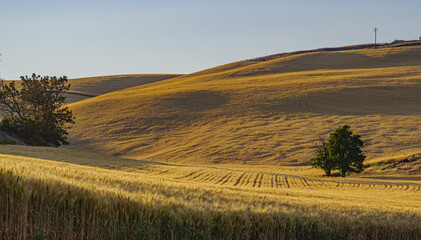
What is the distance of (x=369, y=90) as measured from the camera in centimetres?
6225

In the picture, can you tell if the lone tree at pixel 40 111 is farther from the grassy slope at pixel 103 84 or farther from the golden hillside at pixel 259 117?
the grassy slope at pixel 103 84

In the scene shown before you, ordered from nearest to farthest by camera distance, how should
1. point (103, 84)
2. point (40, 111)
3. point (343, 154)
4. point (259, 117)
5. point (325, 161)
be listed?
1. point (343, 154)
2. point (325, 161)
3. point (40, 111)
4. point (259, 117)
5. point (103, 84)

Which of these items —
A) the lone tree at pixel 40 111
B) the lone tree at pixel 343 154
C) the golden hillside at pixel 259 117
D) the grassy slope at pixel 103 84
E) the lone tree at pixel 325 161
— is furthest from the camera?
the grassy slope at pixel 103 84

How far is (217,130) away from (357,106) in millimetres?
19506

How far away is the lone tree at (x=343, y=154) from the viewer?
99.8ft

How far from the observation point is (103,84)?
119812 millimetres

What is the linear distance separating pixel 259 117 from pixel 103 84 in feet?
249

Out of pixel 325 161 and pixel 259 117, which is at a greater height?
pixel 259 117

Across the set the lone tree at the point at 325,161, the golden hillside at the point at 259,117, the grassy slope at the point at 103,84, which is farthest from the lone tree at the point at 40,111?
the grassy slope at the point at 103,84

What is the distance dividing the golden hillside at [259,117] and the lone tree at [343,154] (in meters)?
7.58

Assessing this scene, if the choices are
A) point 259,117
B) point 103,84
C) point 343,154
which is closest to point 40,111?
point 259,117

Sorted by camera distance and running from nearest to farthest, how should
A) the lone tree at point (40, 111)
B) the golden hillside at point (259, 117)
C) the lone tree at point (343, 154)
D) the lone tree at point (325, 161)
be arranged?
1. the lone tree at point (343, 154)
2. the lone tree at point (325, 161)
3. the lone tree at point (40, 111)
4. the golden hillside at point (259, 117)

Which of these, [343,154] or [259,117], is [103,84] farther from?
[343,154]

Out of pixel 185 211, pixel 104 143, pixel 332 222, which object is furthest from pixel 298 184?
pixel 104 143
